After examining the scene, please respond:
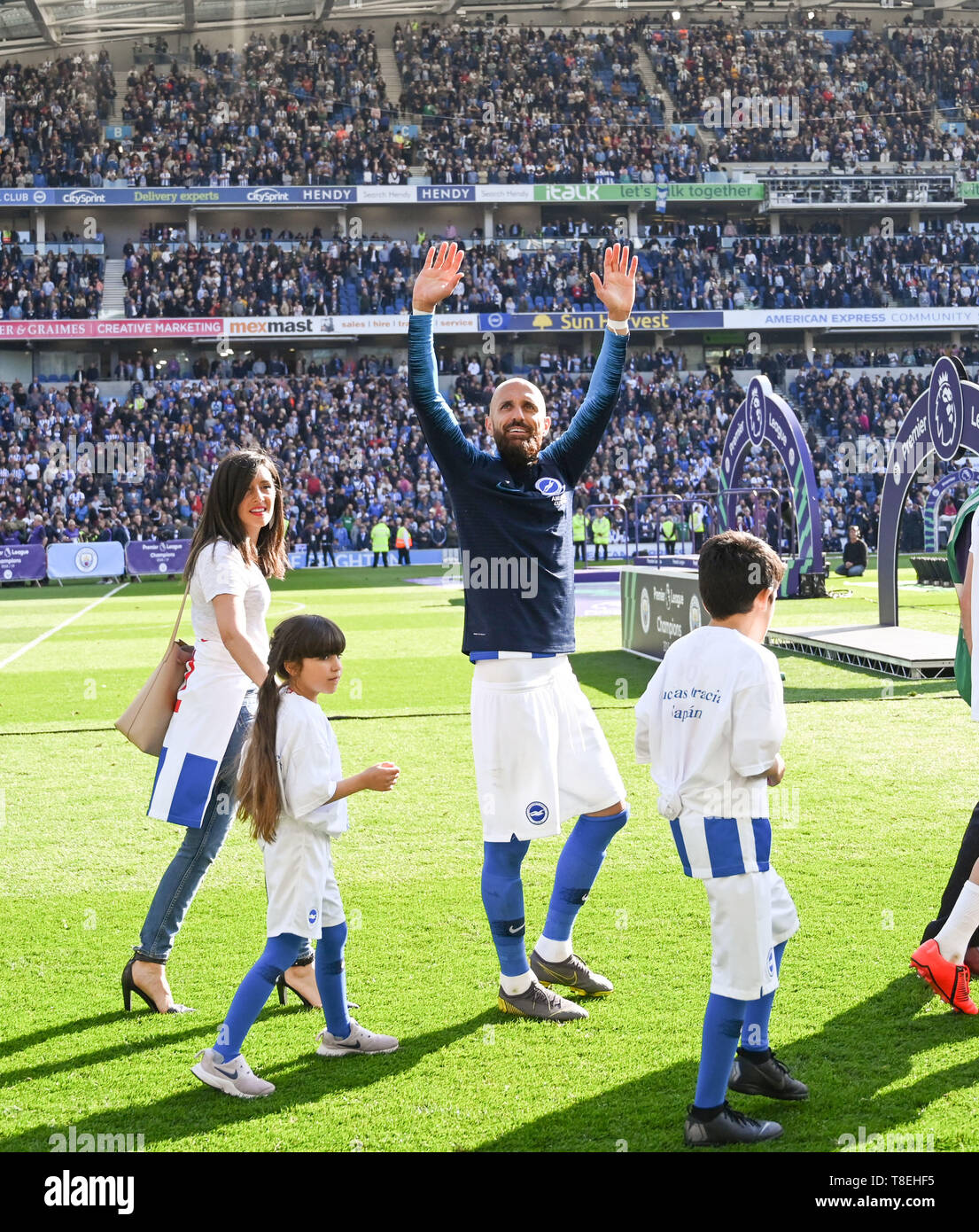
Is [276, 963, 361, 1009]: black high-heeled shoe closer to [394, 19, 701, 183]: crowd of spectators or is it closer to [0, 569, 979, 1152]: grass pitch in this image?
[0, 569, 979, 1152]: grass pitch

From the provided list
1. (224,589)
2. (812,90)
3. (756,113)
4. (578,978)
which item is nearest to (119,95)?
(756,113)

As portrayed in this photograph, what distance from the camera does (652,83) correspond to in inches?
2195

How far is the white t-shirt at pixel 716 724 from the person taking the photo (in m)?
3.47

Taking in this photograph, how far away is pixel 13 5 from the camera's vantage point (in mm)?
46969

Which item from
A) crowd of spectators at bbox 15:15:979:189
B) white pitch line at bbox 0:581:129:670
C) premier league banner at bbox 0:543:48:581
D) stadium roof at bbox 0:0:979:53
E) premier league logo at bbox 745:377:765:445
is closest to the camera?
white pitch line at bbox 0:581:129:670

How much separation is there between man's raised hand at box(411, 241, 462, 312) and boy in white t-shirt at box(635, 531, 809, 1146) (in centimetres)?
160

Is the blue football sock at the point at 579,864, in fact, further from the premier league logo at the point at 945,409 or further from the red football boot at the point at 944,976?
the premier league logo at the point at 945,409

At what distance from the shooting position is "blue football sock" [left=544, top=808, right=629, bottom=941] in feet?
15.5

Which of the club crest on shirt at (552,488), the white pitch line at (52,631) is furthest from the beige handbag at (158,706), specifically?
the white pitch line at (52,631)

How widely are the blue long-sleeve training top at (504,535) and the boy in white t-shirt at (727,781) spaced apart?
0.93m

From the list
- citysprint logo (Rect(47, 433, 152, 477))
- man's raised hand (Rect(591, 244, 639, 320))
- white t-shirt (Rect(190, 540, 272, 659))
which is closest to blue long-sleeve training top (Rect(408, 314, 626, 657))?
man's raised hand (Rect(591, 244, 639, 320))

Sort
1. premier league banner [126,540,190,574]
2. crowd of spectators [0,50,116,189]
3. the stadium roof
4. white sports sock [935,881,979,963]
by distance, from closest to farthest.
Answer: white sports sock [935,881,979,963] → premier league banner [126,540,190,574] → crowd of spectators [0,50,116,189] → the stadium roof

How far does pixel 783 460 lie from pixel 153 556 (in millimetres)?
18917
